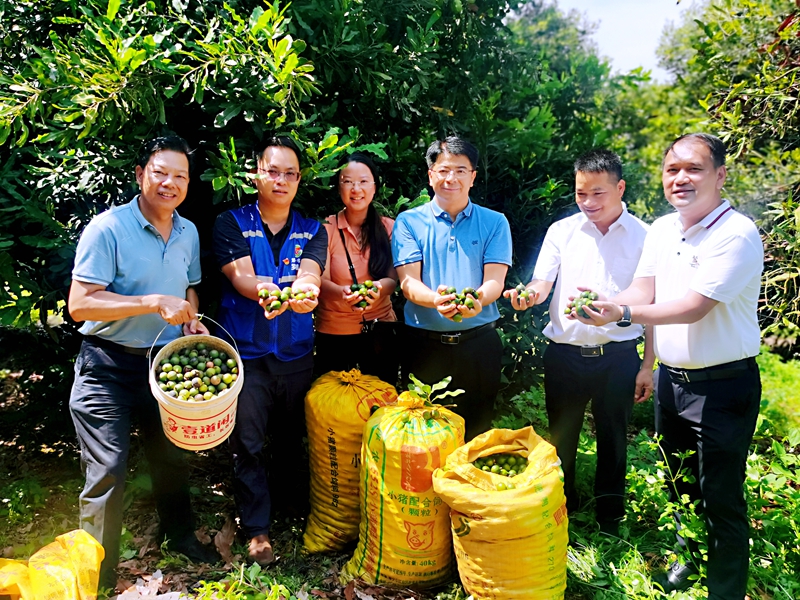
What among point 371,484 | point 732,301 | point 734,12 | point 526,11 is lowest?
point 371,484

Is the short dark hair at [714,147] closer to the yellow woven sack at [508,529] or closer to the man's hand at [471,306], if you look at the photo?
the man's hand at [471,306]

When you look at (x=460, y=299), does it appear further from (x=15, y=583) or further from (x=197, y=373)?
(x=15, y=583)

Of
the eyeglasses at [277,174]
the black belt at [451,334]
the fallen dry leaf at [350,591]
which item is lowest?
the fallen dry leaf at [350,591]

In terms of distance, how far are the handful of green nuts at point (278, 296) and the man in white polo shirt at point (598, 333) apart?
1.11 metres

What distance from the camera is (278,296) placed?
122 inches

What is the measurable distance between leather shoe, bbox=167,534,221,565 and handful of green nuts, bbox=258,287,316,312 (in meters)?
1.41

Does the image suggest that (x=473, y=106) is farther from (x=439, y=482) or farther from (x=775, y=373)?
(x=775, y=373)

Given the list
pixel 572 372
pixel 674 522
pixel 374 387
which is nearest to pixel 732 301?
pixel 572 372

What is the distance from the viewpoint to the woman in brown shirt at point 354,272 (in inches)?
142

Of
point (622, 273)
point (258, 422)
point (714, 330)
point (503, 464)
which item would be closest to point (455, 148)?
point (622, 273)

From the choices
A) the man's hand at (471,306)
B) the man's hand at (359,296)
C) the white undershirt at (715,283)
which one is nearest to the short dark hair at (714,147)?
the white undershirt at (715,283)

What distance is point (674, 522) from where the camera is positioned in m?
3.26

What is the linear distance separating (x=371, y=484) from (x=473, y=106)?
3.16 m

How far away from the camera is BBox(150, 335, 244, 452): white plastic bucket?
276cm
